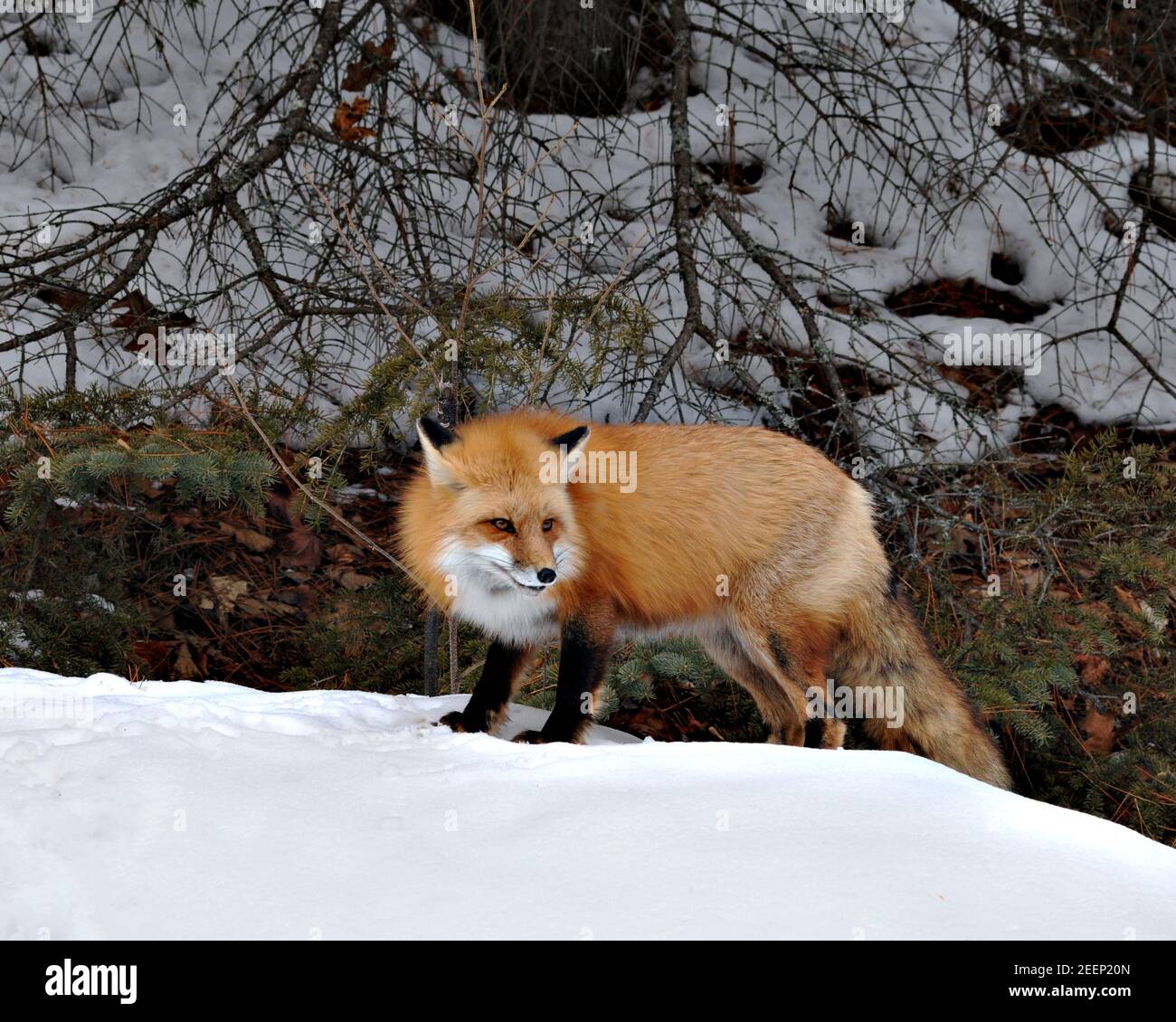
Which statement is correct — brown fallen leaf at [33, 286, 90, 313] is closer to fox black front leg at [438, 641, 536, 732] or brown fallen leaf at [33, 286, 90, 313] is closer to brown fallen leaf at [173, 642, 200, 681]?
brown fallen leaf at [173, 642, 200, 681]

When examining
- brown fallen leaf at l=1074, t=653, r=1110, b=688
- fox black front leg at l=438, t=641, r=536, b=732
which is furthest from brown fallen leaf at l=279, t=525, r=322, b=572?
brown fallen leaf at l=1074, t=653, r=1110, b=688

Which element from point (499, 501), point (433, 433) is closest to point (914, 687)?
point (499, 501)

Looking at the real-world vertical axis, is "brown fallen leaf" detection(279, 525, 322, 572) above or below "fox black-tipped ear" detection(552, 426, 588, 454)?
below

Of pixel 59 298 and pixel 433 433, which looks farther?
pixel 59 298

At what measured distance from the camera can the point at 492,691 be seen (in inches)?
126

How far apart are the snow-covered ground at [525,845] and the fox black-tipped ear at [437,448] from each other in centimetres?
73

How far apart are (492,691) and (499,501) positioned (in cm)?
59

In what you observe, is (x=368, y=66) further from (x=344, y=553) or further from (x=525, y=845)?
(x=525, y=845)

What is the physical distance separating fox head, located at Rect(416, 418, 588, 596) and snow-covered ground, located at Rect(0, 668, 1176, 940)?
0.50 m

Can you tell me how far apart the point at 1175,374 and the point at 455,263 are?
14.6 feet

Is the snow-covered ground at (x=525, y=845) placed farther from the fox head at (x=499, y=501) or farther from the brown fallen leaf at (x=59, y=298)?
the brown fallen leaf at (x=59, y=298)

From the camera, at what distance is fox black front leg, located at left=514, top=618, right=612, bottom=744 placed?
10.0 feet

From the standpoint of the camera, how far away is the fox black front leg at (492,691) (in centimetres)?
316

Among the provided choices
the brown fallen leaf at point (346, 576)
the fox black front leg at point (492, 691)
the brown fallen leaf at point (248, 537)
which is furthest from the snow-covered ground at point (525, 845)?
the brown fallen leaf at point (248, 537)
